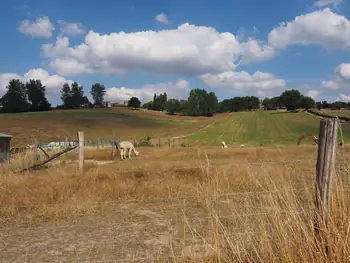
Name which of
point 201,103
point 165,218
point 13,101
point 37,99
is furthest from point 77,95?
point 165,218

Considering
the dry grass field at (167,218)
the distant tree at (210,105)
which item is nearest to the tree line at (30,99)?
the distant tree at (210,105)

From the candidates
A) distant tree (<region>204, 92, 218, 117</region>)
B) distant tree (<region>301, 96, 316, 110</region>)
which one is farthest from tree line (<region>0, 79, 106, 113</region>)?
distant tree (<region>301, 96, 316, 110</region>)

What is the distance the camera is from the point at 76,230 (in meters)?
5.95

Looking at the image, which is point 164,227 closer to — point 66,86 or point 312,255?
point 312,255

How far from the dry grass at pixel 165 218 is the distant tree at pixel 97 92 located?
14226 centimetres

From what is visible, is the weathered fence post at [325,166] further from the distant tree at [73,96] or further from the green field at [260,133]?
the distant tree at [73,96]

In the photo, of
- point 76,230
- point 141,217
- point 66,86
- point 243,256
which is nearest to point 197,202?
point 141,217

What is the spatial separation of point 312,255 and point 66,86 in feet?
445

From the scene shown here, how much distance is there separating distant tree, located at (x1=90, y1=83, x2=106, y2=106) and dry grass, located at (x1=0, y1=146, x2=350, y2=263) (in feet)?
467

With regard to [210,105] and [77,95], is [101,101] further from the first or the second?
[210,105]

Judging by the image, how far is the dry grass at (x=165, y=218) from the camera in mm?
2660

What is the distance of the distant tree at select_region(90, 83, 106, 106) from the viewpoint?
146m

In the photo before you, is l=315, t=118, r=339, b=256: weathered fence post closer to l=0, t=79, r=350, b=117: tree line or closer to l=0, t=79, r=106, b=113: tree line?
l=0, t=79, r=350, b=117: tree line

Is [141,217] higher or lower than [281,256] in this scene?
lower
